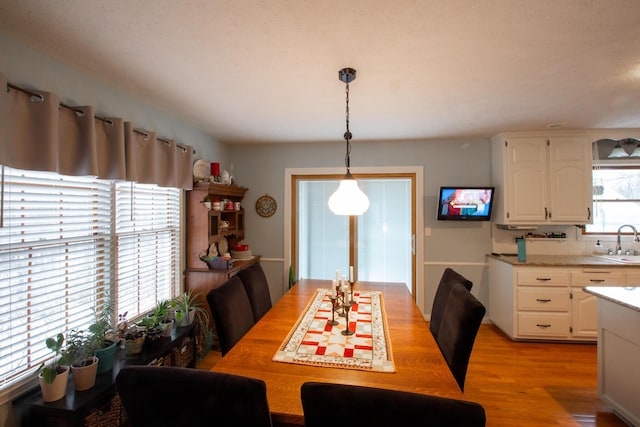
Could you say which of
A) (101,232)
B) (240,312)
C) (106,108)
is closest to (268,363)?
(240,312)

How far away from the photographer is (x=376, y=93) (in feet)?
7.22

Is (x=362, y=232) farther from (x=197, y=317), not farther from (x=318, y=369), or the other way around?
(x=318, y=369)

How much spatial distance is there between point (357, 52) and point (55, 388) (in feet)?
7.93

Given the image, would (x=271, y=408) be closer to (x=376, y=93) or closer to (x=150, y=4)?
(x=150, y=4)

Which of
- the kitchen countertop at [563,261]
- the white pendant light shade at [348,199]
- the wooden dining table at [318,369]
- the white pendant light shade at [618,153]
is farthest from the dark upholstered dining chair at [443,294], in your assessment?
the white pendant light shade at [618,153]

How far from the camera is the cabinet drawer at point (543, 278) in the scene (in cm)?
302

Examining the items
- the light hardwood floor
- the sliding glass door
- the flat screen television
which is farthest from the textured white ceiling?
the light hardwood floor

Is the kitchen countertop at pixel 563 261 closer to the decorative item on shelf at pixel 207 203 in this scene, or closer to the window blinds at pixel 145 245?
the decorative item on shelf at pixel 207 203

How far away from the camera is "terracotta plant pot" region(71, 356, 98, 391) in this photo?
1.56 meters

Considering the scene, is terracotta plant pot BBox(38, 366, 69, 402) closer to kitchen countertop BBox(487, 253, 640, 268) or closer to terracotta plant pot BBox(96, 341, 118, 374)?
terracotta plant pot BBox(96, 341, 118, 374)

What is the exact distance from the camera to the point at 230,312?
1.72 metres

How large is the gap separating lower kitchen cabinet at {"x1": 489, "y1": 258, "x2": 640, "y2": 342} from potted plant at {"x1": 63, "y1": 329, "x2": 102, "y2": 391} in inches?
145

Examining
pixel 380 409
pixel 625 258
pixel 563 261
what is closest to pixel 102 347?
pixel 380 409

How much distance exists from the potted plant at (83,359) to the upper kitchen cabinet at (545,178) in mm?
3888
